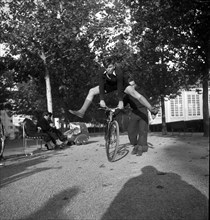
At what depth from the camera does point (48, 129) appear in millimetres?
14078

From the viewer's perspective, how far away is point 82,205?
4352mm

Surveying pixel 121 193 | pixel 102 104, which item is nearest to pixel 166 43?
pixel 121 193

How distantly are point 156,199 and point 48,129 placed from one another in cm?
1077

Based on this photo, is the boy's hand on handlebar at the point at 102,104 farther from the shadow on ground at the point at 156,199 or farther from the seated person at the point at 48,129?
the seated person at the point at 48,129

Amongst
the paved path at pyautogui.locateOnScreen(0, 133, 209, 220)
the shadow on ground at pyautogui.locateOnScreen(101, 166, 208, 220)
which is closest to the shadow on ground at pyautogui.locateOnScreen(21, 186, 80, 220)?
the paved path at pyautogui.locateOnScreen(0, 133, 209, 220)

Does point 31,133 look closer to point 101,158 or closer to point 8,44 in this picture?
point 101,158

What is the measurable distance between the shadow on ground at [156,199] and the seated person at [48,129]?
899cm

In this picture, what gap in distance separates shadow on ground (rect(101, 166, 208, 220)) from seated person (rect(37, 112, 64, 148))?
354 inches

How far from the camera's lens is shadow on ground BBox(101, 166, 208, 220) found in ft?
11.2

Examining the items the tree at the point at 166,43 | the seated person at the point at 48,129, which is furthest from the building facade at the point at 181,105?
the seated person at the point at 48,129

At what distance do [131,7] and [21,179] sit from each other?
62.2 ft

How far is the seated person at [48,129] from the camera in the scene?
13.2m

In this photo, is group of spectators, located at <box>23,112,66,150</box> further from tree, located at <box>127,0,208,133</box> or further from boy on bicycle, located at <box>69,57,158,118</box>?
boy on bicycle, located at <box>69,57,158,118</box>

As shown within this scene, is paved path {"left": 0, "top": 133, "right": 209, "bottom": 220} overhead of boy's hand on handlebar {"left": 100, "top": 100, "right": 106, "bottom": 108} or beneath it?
beneath
